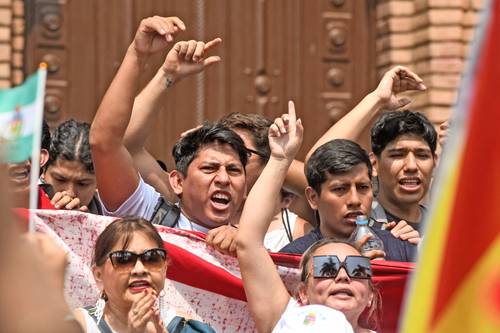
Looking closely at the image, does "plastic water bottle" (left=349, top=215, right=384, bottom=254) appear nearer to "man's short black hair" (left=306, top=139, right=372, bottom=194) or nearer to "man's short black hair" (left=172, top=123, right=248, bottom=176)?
"man's short black hair" (left=306, top=139, right=372, bottom=194)

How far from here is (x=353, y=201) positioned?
5.29 meters

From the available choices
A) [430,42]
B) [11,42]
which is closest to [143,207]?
[11,42]

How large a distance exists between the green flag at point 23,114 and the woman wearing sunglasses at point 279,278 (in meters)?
0.99

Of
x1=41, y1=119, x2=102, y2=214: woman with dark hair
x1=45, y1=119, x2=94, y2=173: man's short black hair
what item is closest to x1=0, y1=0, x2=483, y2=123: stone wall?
x1=45, y1=119, x2=94, y2=173: man's short black hair

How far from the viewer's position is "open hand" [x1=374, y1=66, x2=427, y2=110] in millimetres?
6086

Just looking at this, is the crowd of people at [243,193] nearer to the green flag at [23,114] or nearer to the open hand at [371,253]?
the open hand at [371,253]

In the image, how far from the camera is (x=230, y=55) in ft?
34.4

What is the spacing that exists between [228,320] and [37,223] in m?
0.78

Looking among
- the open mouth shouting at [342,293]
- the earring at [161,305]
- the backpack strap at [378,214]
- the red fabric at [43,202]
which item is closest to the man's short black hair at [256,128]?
the backpack strap at [378,214]

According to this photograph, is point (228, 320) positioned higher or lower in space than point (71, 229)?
lower

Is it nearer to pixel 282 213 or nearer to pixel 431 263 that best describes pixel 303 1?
pixel 282 213

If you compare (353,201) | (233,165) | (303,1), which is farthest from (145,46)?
(303,1)

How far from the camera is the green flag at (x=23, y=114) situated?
12.5 ft

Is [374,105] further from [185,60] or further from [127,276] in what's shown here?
[127,276]
